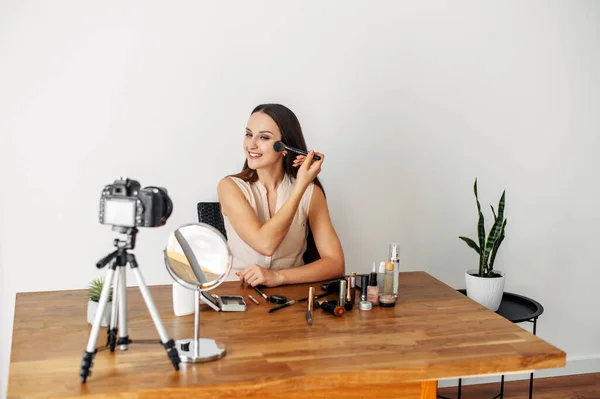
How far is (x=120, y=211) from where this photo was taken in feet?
5.37

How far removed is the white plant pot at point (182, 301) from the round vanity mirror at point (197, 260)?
30cm

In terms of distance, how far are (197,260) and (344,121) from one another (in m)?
1.87

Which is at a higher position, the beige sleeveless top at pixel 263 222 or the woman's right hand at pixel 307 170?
the woman's right hand at pixel 307 170

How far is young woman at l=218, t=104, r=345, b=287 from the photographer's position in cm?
268

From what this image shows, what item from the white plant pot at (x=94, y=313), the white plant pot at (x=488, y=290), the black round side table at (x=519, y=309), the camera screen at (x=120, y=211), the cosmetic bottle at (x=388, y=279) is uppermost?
the camera screen at (x=120, y=211)

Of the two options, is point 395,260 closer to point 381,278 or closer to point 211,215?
point 381,278

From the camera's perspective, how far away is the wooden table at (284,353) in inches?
63.4

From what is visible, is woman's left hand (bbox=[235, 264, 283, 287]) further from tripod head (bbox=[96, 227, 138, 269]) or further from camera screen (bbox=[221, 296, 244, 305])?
tripod head (bbox=[96, 227, 138, 269])

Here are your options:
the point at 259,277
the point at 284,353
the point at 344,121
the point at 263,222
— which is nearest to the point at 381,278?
the point at 259,277

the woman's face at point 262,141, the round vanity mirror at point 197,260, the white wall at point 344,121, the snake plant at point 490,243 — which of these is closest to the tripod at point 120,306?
the round vanity mirror at point 197,260

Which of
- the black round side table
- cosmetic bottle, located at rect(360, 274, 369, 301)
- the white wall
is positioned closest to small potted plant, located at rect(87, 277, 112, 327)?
cosmetic bottle, located at rect(360, 274, 369, 301)

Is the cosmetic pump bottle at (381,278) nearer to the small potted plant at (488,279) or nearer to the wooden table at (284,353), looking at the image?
the wooden table at (284,353)

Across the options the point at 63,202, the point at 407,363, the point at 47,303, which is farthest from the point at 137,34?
the point at 407,363

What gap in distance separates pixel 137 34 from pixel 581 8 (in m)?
2.46
